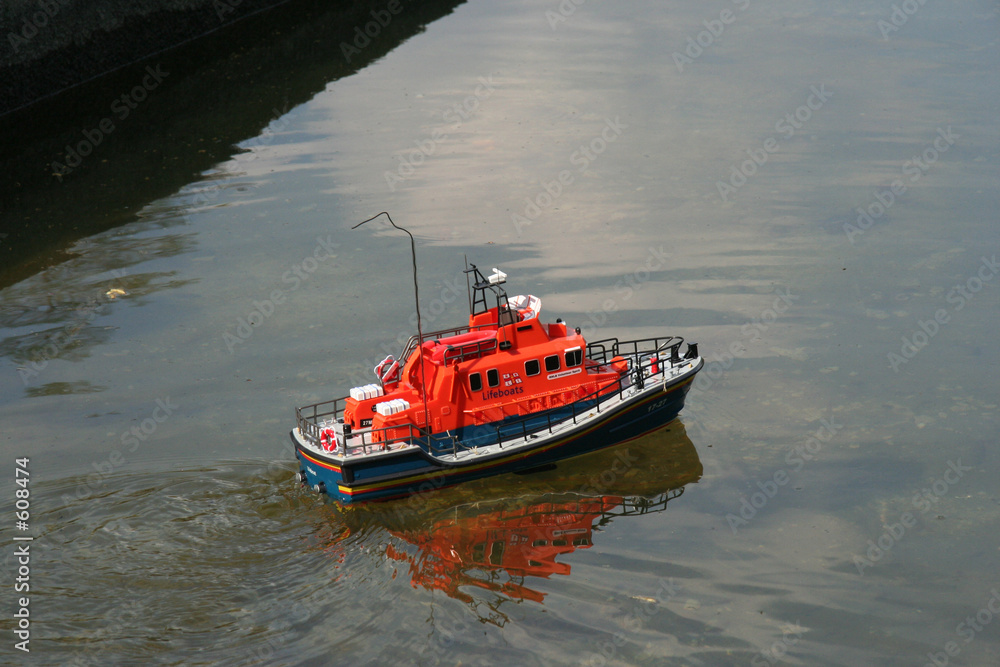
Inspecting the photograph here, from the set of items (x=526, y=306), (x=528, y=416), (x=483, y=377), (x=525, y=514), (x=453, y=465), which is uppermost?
(x=526, y=306)

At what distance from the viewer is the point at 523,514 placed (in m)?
16.1

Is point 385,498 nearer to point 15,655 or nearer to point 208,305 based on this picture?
point 15,655

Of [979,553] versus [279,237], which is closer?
[979,553]

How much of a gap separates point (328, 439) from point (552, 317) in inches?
255

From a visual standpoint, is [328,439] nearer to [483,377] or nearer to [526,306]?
[483,377]

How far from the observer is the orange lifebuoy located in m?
16.2

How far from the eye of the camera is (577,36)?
38.2 meters

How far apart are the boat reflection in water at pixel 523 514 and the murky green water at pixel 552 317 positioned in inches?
2.7

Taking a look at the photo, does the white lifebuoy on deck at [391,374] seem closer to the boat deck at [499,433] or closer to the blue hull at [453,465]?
the boat deck at [499,433]

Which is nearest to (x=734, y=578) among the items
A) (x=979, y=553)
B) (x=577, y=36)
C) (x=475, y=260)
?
(x=979, y=553)

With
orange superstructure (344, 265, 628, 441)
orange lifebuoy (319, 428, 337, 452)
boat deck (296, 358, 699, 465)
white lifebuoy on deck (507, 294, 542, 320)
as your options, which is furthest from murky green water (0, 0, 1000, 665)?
white lifebuoy on deck (507, 294, 542, 320)

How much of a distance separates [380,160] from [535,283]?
8.77m

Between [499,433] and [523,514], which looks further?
[499,433]

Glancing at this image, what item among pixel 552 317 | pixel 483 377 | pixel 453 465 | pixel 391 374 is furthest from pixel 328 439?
→ pixel 552 317
